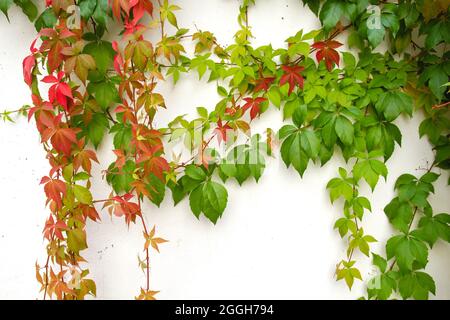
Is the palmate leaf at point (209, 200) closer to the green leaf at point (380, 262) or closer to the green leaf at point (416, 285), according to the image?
the green leaf at point (380, 262)

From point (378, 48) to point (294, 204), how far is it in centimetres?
66

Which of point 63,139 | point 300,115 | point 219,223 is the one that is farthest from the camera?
point 219,223

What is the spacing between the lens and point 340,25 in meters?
1.55

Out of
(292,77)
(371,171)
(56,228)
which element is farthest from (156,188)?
(371,171)

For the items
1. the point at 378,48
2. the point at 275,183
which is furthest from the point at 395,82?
the point at 275,183

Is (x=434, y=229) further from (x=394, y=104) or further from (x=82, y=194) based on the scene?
(x=82, y=194)

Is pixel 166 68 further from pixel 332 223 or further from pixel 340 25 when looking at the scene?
pixel 332 223

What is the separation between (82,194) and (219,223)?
1.72ft

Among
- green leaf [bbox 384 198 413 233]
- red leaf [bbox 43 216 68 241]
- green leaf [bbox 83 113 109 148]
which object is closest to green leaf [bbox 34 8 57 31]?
green leaf [bbox 83 113 109 148]

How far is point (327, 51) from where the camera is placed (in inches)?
59.9

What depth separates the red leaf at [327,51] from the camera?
151 cm

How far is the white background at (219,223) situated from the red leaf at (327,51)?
108 millimetres

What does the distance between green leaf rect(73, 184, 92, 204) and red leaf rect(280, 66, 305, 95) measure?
794 mm

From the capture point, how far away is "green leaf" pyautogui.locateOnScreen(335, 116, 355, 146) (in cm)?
150
